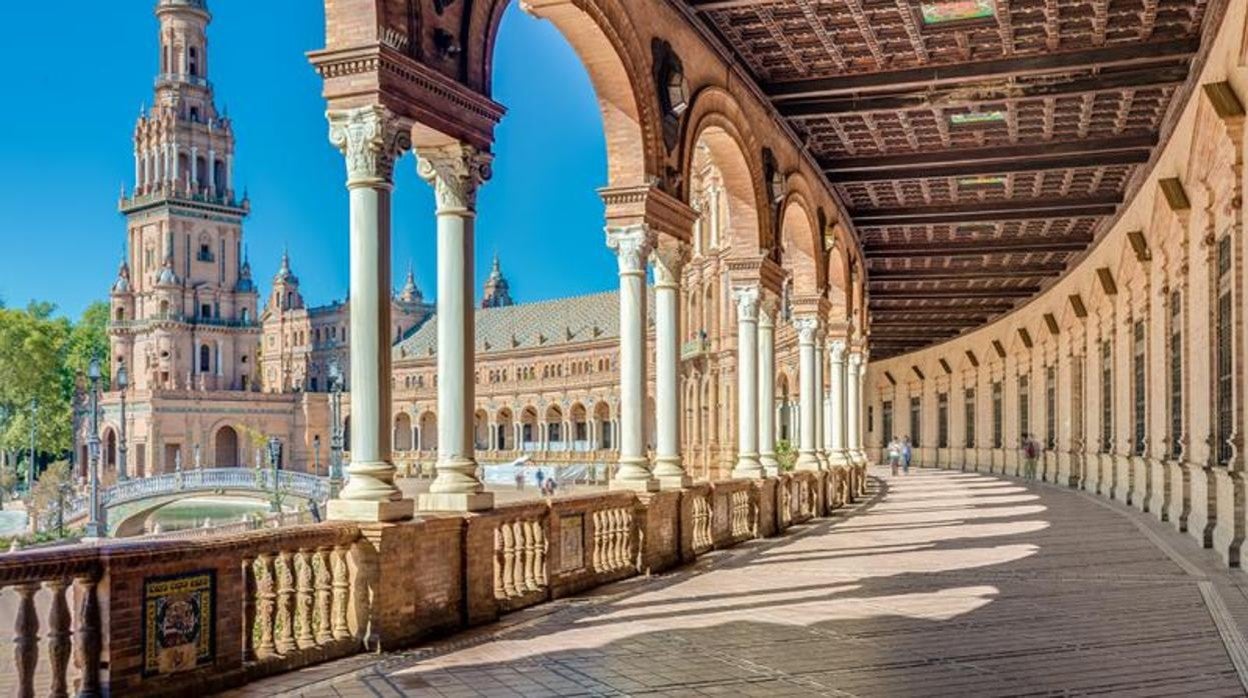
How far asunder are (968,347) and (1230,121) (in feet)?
125

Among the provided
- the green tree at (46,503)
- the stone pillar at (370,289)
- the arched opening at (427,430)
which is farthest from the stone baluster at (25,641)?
Result: the arched opening at (427,430)

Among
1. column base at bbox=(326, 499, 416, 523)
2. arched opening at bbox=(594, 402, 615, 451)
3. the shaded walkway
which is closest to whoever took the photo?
the shaded walkway

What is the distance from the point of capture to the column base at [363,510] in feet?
28.0

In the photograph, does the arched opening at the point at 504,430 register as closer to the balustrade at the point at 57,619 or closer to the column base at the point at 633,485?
the column base at the point at 633,485

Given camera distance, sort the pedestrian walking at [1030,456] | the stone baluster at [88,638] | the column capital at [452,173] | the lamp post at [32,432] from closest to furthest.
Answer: the stone baluster at [88,638] < the column capital at [452,173] < the pedestrian walking at [1030,456] < the lamp post at [32,432]

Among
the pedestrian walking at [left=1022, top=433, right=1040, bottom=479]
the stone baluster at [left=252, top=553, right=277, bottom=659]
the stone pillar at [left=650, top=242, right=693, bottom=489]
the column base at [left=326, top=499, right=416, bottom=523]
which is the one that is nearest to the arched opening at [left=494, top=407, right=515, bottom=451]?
the pedestrian walking at [left=1022, top=433, right=1040, bottom=479]

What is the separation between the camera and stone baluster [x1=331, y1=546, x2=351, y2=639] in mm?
8242

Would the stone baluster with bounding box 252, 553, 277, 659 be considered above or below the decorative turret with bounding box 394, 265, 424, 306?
below

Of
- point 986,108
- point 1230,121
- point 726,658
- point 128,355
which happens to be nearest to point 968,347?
point 986,108

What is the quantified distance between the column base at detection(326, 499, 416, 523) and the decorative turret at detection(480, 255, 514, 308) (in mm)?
139412

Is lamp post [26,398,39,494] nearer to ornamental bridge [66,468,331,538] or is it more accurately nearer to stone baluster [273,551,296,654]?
ornamental bridge [66,468,331,538]

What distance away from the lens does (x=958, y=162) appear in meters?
21.6

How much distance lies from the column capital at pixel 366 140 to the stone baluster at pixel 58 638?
358cm

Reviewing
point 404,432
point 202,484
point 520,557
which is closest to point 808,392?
point 520,557
